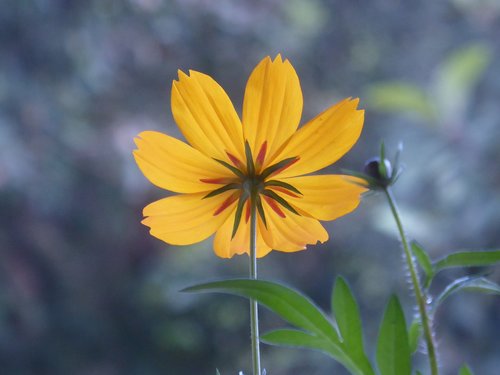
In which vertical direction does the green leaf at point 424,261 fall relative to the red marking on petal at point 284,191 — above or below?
below

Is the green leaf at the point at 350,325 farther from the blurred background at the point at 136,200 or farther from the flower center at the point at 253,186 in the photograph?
the blurred background at the point at 136,200

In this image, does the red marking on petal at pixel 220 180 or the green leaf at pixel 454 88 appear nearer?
the red marking on petal at pixel 220 180

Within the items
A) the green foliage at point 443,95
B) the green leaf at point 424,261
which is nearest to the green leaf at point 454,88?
the green foliage at point 443,95

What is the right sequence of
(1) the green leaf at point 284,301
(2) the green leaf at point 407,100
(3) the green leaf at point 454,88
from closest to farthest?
1. (1) the green leaf at point 284,301
2. (2) the green leaf at point 407,100
3. (3) the green leaf at point 454,88

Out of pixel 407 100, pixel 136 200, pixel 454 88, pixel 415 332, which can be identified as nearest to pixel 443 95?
pixel 454 88

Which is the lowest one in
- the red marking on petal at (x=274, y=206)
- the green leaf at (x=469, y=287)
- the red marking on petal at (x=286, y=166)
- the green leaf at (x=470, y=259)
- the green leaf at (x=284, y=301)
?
the green leaf at (x=284, y=301)

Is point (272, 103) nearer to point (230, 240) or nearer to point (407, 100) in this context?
point (230, 240)

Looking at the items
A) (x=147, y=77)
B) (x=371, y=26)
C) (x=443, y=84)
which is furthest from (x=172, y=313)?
(x=371, y=26)
